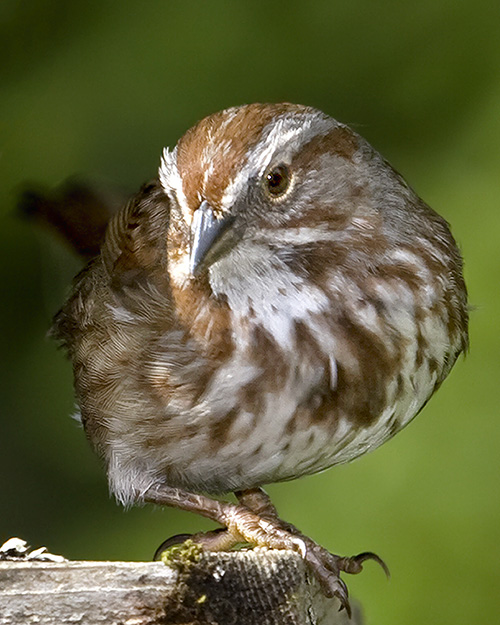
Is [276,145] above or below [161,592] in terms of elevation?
above

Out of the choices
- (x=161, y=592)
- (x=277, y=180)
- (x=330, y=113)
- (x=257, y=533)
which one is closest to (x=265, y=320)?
(x=277, y=180)

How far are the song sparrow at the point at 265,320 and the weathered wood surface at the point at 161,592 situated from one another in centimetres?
36

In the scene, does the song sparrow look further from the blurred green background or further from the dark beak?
the blurred green background

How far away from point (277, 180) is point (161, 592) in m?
0.81

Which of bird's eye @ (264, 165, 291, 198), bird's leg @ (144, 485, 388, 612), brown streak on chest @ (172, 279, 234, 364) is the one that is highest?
bird's eye @ (264, 165, 291, 198)

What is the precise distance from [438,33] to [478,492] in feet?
3.96

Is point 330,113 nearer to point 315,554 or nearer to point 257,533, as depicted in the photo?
point 257,533

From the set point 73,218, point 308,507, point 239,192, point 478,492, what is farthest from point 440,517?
point 239,192

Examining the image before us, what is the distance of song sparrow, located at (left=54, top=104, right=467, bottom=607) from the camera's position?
2174mm

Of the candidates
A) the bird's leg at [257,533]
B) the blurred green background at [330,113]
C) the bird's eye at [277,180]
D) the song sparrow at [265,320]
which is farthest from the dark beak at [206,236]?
the blurred green background at [330,113]

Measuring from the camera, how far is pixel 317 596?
198 cm

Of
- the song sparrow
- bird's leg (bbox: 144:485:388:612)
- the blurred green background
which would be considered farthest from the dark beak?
the blurred green background

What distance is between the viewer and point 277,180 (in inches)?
86.7

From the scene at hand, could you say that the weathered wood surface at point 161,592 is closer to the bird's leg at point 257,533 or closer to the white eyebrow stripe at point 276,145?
the bird's leg at point 257,533
